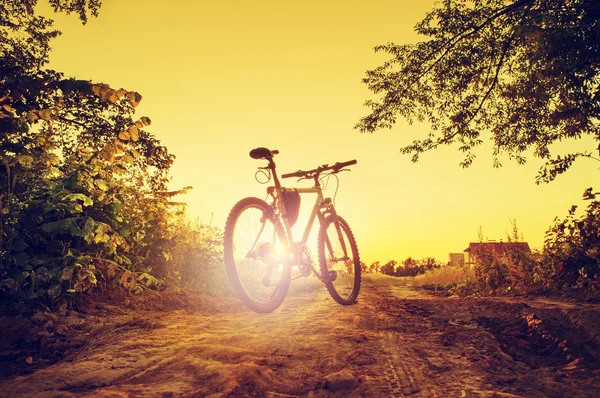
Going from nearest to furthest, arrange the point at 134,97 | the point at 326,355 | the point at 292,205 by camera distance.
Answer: the point at 326,355 < the point at 292,205 < the point at 134,97

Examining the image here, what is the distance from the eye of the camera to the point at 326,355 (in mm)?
2732

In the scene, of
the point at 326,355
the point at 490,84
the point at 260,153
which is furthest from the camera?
the point at 490,84

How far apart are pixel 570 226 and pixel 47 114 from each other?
9.20 meters

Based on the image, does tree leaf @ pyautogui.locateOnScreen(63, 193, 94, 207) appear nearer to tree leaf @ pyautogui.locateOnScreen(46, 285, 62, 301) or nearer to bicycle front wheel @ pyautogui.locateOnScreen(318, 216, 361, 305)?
tree leaf @ pyautogui.locateOnScreen(46, 285, 62, 301)

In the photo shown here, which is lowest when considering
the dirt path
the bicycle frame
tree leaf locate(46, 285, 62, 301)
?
the dirt path

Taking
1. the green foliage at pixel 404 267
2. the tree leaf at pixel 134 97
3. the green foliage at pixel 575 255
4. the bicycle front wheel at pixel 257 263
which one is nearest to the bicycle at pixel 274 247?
the bicycle front wheel at pixel 257 263

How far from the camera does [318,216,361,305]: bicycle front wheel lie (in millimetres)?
5816

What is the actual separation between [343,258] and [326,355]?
3403 mm

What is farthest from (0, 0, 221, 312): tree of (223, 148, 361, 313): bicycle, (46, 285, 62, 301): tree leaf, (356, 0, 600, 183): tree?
(356, 0, 600, 183): tree

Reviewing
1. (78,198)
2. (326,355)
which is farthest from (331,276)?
(78,198)

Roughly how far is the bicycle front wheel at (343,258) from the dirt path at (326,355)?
135 centimetres

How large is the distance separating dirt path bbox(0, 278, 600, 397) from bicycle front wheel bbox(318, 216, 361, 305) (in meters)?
1.35

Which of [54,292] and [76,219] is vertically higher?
[76,219]

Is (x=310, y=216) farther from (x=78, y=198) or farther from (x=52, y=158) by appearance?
(x=52, y=158)
